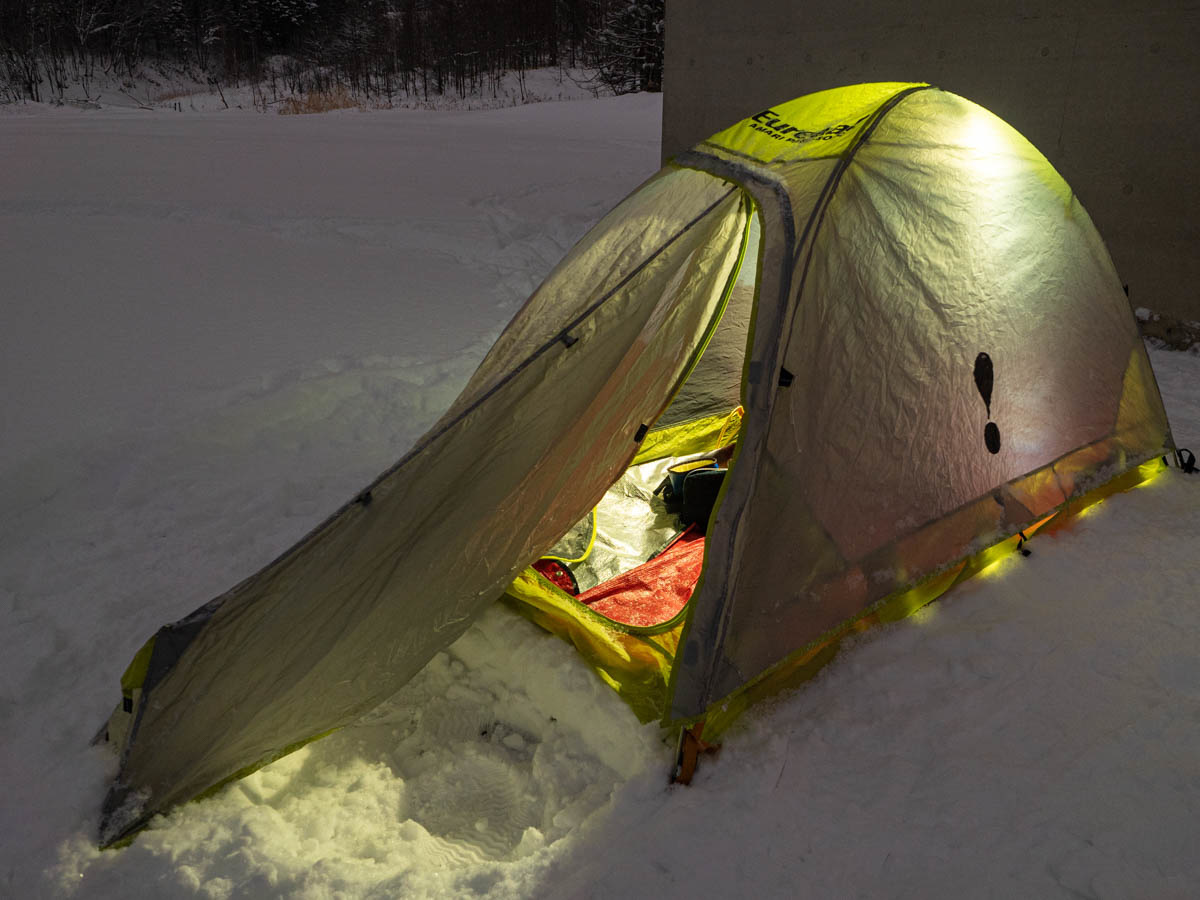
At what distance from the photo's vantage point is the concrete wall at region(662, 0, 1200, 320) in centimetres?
430

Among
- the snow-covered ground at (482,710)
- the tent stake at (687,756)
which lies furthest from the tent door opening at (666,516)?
the tent stake at (687,756)

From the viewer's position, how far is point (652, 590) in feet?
8.60

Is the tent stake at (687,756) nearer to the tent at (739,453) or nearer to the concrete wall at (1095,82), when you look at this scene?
the tent at (739,453)

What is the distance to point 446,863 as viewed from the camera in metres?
1.86

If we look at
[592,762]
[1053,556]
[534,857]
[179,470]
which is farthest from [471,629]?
[1053,556]

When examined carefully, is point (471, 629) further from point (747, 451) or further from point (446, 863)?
point (747, 451)

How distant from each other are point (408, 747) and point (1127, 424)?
2699 mm

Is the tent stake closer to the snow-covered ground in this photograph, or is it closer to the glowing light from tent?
the snow-covered ground

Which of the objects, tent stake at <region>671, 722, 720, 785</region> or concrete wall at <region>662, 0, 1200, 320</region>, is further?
concrete wall at <region>662, 0, 1200, 320</region>

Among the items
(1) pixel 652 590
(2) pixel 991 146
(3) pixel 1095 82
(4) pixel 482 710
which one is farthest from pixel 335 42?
(4) pixel 482 710

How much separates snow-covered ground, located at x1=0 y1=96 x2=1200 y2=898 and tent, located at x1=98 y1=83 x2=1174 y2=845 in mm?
149

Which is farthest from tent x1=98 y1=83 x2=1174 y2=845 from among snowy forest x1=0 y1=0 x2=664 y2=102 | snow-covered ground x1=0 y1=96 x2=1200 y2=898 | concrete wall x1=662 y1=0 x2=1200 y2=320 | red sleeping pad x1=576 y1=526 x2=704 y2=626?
snowy forest x1=0 y1=0 x2=664 y2=102

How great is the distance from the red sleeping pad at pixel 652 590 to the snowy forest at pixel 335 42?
52.3ft

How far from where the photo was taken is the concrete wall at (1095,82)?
169 inches
